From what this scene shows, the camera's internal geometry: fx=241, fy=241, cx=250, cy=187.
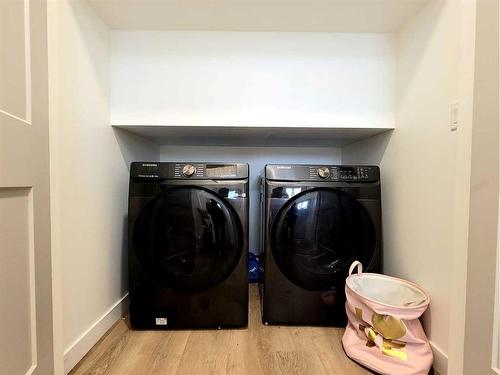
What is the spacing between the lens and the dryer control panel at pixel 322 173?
1.18m

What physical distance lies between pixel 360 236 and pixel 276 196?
476mm

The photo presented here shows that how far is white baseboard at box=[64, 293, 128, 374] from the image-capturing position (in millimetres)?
890

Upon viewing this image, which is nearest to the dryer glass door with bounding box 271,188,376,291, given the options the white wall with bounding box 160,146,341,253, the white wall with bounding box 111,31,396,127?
the white wall with bounding box 111,31,396,127

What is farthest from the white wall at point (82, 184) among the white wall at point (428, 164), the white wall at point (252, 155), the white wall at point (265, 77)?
the white wall at point (428, 164)

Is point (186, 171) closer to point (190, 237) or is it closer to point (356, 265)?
point (190, 237)

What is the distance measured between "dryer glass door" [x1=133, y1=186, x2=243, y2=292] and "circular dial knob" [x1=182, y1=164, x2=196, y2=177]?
0.22ft

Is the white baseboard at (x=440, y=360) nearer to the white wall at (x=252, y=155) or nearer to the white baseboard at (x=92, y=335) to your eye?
the white wall at (x=252, y=155)

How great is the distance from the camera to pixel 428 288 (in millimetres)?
964

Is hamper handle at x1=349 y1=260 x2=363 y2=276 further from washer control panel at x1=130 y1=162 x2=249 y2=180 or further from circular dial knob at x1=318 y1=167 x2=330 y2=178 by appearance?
washer control panel at x1=130 y1=162 x2=249 y2=180

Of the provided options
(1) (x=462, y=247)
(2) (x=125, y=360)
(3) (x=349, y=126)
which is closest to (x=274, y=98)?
(3) (x=349, y=126)

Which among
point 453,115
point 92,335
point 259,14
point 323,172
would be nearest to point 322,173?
point 323,172

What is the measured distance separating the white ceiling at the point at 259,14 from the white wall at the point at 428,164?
149 mm

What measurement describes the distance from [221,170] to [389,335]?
95cm

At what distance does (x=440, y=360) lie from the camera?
88 cm
